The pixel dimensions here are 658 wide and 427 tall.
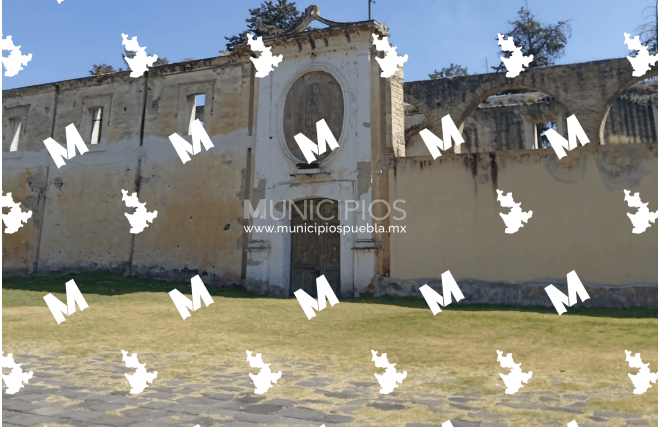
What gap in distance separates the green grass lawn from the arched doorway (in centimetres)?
196

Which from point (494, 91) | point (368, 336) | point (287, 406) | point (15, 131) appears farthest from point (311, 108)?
point (15, 131)

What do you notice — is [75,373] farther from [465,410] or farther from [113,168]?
[113,168]

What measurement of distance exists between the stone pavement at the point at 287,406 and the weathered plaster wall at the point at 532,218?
660cm

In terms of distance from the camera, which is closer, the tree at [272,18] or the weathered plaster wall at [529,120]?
the weathered plaster wall at [529,120]

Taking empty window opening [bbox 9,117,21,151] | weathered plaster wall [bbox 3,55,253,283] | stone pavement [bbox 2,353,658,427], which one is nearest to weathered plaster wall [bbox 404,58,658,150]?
weathered plaster wall [bbox 3,55,253,283]

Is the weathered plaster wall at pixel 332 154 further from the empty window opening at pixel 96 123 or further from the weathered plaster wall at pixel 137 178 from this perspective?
the empty window opening at pixel 96 123

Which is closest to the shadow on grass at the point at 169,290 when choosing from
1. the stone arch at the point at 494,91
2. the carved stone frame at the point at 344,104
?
the carved stone frame at the point at 344,104

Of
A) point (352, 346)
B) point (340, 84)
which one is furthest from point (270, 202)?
point (352, 346)

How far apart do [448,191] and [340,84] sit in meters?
3.91

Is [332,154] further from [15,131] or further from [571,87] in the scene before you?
[15,131]

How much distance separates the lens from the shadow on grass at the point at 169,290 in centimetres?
941

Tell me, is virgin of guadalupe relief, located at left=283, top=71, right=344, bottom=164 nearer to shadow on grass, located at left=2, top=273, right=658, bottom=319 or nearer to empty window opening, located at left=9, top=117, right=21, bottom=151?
shadow on grass, located at left=2, top=273, right=658, bottom=319

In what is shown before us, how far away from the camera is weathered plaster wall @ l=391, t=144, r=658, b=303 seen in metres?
10.3

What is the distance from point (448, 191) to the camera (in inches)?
453
